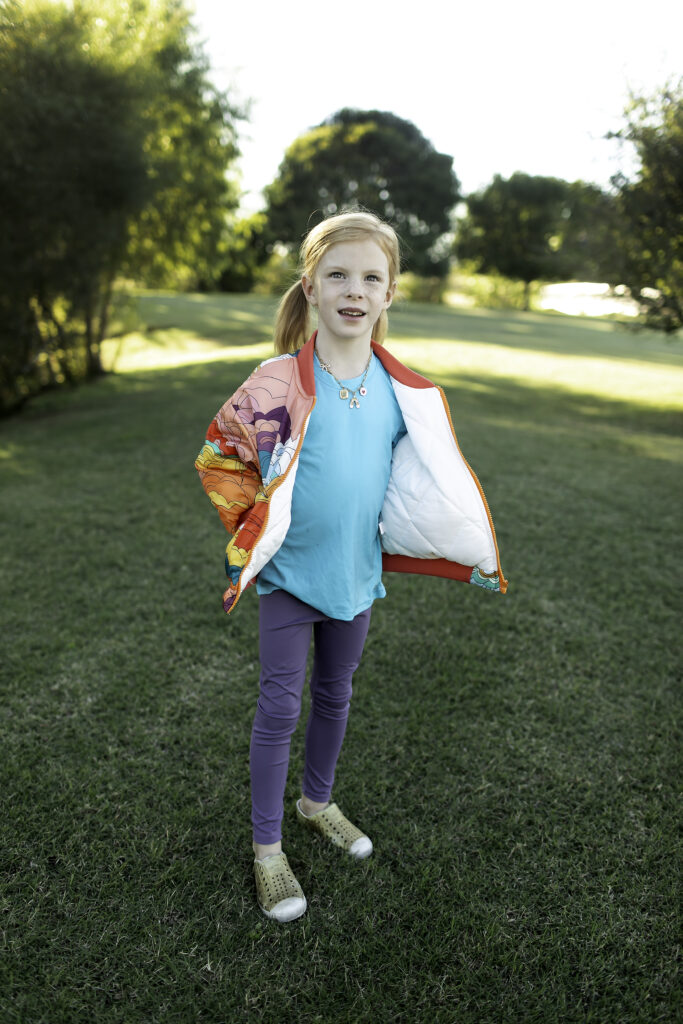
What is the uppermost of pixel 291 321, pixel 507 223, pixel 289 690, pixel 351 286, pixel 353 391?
pixel 507 223

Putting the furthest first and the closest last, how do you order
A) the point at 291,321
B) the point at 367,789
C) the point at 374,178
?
the point at 374,178, the point at 367,789, the point at 291,321

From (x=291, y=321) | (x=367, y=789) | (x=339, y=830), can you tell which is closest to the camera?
(x=291, y=321)

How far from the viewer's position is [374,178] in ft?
109

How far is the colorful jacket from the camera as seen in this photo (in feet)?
5.31

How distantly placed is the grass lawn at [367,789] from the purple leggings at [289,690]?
0.29 meters

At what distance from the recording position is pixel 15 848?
1937mm

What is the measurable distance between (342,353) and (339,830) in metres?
1.38

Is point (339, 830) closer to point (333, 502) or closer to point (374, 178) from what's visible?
point (333, 502)

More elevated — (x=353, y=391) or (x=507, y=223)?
(x=507, y=223)

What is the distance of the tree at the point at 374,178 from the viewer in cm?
3253

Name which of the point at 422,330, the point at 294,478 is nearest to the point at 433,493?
the point at 294,478

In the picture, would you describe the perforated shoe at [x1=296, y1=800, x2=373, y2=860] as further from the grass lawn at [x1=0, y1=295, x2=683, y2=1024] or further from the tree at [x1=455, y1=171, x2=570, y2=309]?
the tree at [x1=455, y1=171, x2=570, y2=309]

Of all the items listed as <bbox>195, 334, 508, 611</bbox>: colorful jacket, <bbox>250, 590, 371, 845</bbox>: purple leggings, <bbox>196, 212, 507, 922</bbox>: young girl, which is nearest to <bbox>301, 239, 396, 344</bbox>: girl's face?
<bbox>196, 212, 507, 922</bbox>: young girl

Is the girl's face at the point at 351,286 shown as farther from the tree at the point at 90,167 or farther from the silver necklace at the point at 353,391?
the tree at the point at 90,167
